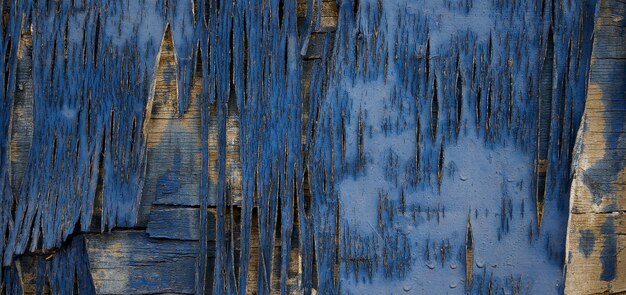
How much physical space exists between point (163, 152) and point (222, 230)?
17cm

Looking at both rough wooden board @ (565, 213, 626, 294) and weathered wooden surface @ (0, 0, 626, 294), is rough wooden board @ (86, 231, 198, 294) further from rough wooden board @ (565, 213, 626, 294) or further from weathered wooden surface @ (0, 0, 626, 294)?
rough wooden board @ (565, 213, 626, 294)

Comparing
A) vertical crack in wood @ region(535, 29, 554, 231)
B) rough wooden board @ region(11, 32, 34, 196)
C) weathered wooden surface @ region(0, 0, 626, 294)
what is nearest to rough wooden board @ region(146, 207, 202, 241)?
weathered wooden surface @ region(0, 0, 626, 294)

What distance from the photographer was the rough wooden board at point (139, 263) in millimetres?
1032

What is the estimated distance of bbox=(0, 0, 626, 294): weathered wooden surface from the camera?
40.3 inches

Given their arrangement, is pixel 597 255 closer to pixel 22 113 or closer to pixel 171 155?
pixel 171 155

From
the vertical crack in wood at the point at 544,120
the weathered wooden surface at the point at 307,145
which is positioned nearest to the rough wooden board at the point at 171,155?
the weathered wooden surface at the point at 307,145

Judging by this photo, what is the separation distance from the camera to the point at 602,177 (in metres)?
1.05

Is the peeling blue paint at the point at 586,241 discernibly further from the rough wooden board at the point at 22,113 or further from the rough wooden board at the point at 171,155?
the rough wooden board at the point at 22,113

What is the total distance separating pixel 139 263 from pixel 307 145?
0.35 metres

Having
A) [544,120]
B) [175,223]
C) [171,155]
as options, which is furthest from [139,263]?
[544,120]

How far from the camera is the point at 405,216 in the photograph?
1.04m

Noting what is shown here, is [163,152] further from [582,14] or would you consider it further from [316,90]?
[582,14]

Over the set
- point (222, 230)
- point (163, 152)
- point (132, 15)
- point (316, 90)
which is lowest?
point (222, 230)

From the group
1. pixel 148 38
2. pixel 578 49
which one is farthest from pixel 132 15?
pixel 578 49
